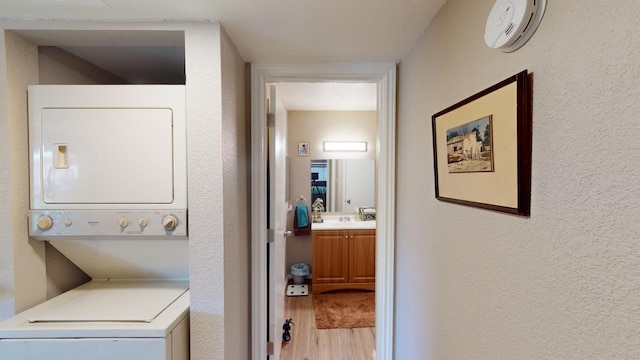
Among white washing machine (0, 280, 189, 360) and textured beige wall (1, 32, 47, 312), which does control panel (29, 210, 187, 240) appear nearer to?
textured beige wall (1, 32, 47, 312)

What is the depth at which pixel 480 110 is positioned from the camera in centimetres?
76

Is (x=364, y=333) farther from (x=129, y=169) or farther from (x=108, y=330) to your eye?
(x=129, y=169)

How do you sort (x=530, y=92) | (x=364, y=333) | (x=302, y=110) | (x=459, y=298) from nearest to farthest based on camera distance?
(x=530, y=92), (x=459, y=298), (x=364, y=333), (x=302, y=110)

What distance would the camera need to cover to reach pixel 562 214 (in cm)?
54

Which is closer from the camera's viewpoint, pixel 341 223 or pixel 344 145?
pixel 341 223

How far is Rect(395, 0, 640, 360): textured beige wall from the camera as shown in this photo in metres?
0.44

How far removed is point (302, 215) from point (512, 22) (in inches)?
109

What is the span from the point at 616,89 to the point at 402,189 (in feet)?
3.54

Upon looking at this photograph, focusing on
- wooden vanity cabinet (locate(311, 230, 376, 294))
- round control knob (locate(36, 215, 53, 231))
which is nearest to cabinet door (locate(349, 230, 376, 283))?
wooden vanity cabinet (locate(311, 230, 376, 294))

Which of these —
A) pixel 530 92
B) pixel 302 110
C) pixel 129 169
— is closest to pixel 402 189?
pixel 530 92

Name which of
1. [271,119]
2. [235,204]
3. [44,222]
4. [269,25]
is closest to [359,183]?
[271,119]

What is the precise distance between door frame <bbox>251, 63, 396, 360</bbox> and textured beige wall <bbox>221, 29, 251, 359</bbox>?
0.05 m

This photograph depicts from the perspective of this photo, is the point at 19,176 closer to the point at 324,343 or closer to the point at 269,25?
the point at 269,25

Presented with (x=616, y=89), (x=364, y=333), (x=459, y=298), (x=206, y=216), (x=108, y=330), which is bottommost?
(x=364, y=333)
